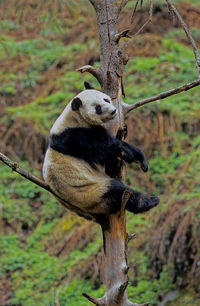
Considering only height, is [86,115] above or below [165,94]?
below

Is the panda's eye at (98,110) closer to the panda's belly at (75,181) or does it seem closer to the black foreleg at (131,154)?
the black foreleg at (131,154)

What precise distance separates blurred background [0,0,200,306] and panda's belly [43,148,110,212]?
209 cm

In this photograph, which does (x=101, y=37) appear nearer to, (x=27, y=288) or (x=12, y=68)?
(x=27, y=288)

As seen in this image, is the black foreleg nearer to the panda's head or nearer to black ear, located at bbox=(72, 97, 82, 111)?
the panda's head

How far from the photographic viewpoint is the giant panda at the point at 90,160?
13.6ft

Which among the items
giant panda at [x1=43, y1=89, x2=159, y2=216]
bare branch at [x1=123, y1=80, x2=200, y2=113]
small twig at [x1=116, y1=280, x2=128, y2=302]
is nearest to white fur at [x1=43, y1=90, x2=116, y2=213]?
giant panda at [x1=43, y1=89, x2=159, y2=216]

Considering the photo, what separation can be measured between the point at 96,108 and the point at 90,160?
0.46 meters

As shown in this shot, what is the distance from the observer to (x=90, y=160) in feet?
14.4

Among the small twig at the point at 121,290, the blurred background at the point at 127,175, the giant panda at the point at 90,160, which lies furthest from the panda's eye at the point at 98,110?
the blurred background at the point at 127,175

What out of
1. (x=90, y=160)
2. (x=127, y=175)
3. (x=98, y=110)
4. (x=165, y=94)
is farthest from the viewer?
(x=127, y=175)

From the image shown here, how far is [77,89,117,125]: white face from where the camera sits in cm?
412

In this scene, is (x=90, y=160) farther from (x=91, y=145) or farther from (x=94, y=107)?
(x=94, y=107)

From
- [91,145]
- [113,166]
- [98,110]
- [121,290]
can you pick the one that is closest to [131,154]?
[113,166]

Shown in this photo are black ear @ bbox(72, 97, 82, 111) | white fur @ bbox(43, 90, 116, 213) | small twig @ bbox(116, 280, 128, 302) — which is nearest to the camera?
small twig @ bbox(116, 280, 128, 302)
